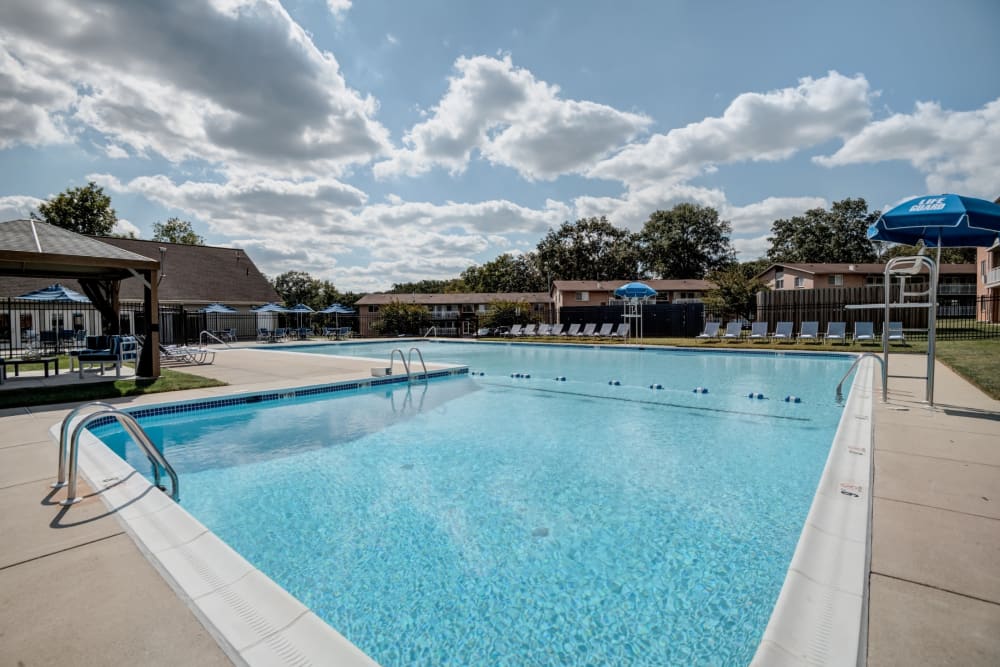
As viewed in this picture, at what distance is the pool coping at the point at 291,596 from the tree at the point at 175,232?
46543 millimetres

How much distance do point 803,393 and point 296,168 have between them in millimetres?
19185

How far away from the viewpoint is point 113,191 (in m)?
32.0

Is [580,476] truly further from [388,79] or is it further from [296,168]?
[296,168]

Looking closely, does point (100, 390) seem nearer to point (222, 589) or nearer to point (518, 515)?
point (222, 589)

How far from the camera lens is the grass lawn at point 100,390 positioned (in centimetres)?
685

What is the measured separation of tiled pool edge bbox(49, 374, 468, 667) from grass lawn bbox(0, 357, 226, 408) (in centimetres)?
485

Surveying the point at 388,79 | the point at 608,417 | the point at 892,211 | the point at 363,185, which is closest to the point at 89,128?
the point at 363,185

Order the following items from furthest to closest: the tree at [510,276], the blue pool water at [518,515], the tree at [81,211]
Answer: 1. the tree at [510,276]
2. the tree at [81,211]
3. the blue pool water at [518,515]

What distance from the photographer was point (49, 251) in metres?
7.68

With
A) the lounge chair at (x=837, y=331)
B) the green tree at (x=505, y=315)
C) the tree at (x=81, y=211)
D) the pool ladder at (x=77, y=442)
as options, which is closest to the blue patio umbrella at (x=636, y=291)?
the lounge chair at (x=837, y=331)

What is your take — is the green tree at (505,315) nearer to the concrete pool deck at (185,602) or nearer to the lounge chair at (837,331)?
the lounge chair at (837,331)

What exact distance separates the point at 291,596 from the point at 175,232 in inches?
1947

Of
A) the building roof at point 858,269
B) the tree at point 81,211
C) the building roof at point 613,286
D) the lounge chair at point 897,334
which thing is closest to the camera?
the lounge chair at point 897,334

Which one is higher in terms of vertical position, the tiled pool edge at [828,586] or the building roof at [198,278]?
the building roof at [198,278]
